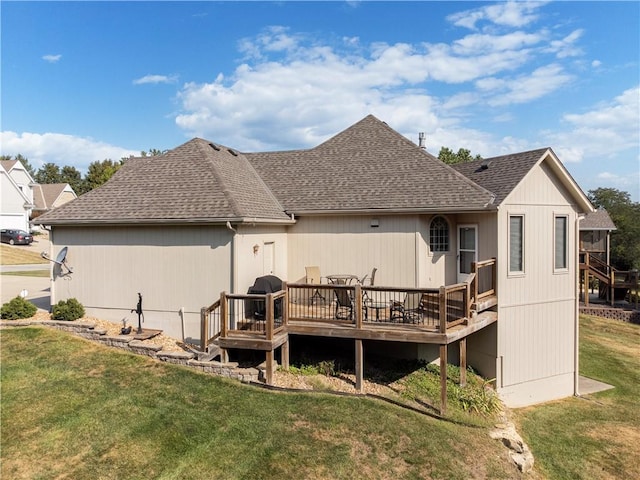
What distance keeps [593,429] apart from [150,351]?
11.8 metres

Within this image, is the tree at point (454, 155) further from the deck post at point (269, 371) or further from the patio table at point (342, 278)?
the deck post at point (269, 371)

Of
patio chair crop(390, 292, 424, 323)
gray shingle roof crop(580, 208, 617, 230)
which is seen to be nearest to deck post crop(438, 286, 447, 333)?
patio chair crop(390, 292, 424, 323)

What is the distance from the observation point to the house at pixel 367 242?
10703mm

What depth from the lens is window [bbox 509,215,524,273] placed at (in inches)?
431

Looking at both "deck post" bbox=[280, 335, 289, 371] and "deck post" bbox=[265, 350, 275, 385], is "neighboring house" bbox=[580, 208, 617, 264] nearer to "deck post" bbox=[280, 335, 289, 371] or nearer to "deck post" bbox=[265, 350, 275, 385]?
"deck post" bbox=[280, 335, 289, 371]

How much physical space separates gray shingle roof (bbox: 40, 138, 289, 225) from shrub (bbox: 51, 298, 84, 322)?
2442mm

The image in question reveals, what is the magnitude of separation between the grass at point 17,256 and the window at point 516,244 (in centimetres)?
3194

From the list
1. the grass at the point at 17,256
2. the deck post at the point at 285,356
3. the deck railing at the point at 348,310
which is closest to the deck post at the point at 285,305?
the deck railing at the point at 348,310

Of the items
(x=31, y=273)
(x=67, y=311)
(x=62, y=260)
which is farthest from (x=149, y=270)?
(x=31, y=273)

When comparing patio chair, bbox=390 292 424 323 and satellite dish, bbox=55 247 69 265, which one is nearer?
patio chair, bbox=390 292 424 323

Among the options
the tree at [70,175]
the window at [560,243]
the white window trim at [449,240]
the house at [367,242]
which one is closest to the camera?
the house at [367,242]

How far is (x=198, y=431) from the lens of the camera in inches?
273

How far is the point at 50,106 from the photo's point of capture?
22484 millimetres

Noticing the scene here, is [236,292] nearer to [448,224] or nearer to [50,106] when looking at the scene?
[448,224]
